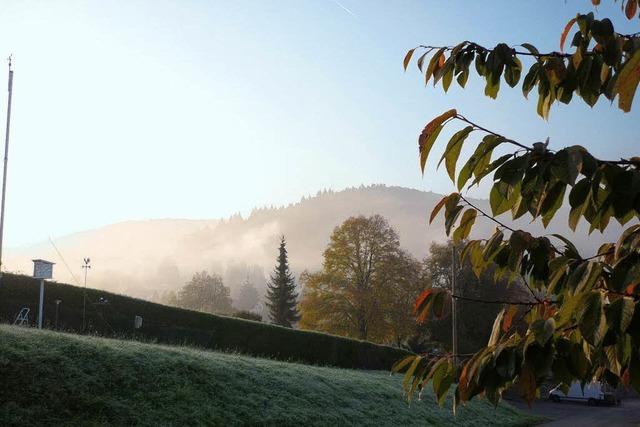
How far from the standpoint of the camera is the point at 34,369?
1077 centimetres

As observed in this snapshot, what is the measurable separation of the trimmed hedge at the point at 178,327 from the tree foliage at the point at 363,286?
11.8 meters

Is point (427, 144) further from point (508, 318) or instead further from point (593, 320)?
point (508, 318)

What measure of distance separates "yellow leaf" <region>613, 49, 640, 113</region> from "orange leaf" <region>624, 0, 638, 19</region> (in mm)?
996

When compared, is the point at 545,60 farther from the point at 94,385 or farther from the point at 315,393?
the point at 315,393

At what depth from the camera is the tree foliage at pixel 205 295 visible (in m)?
83.5

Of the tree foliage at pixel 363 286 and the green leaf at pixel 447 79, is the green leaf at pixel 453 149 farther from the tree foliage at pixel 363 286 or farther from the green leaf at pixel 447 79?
the tree foliage at pixel 363 286

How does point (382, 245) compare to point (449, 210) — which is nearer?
point (449, 210)

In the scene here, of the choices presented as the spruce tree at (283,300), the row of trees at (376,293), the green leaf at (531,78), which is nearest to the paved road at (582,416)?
the row of trees at (376,293)

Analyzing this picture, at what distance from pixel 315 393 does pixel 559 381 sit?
14939 mm

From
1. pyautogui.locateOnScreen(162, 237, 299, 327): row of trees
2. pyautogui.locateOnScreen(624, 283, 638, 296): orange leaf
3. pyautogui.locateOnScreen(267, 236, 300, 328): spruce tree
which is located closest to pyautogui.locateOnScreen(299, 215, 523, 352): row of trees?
pyautogui.locateOnScreen(162, 237, 299, 327): row of trees

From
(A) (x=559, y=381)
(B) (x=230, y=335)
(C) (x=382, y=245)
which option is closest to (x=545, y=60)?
(A) (x=559, y=381)

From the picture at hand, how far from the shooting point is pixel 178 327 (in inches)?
968

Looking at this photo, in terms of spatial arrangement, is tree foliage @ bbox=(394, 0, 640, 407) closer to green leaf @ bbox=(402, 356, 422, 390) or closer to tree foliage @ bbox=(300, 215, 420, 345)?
green leaf @ bbox=(402, 356, 422, 390)

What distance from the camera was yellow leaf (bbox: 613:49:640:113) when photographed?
1.53 metres
